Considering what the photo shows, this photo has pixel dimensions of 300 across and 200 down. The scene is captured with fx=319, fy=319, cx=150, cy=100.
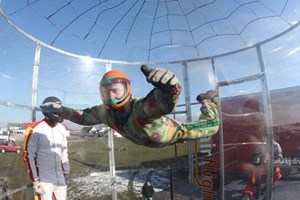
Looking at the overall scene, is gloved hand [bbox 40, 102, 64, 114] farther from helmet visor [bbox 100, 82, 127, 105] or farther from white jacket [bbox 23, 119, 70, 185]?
helmet visor [bbox 100, 82, 127, 105]

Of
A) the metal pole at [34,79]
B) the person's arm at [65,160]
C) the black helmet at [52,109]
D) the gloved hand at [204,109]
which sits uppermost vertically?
the metal pole at [34,79]

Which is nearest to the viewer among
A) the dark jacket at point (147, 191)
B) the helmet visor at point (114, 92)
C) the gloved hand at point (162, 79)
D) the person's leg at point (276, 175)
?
the gloved hand at point (162, 79)

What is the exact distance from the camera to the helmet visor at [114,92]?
73 cm

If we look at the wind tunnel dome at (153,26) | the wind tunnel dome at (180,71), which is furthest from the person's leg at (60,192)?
the wind tunnel dome at (153,26)

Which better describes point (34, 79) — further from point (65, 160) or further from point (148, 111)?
point (148, 111)

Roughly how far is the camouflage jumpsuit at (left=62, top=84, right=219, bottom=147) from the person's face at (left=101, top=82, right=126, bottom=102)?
2.0 inches

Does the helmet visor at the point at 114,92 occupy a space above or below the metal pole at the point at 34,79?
below

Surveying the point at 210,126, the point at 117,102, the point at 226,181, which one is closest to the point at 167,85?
the point at 117,102

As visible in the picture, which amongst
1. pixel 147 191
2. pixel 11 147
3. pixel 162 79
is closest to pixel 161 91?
pixel 162 79

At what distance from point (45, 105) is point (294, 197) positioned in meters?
0.86

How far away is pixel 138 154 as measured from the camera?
1.15m

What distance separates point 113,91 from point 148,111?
10 cm

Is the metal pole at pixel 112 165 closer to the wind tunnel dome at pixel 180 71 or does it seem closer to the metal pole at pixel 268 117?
the wind tunnel dome at pixel 180 71

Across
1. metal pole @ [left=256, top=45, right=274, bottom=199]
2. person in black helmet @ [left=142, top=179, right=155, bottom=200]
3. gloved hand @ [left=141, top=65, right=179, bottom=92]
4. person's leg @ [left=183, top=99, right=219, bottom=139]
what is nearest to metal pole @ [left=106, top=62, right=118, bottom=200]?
person in black helmet @ [left=142, top=179, right=155, bottom=200]
